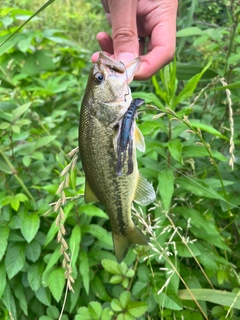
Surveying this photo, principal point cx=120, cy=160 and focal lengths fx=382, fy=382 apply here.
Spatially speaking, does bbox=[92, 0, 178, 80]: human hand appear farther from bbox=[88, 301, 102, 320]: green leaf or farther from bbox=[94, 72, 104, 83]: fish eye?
bbox=[88, 301, 102, 320]: green leaf

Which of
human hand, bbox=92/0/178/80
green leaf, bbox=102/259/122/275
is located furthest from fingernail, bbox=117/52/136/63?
green leaf, bbox=102/259/122/275

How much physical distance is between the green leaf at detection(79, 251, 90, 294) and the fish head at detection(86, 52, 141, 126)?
0.82 meters

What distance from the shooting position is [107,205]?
1.30 m

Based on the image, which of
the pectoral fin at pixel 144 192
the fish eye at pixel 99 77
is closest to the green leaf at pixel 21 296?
the pectoral fin at pixel 144 192

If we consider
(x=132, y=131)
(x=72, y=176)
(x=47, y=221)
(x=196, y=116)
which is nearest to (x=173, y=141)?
(x=72, y=176)

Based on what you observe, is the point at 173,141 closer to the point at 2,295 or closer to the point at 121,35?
the point at 121,35

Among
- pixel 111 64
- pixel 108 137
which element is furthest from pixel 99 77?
pixel 108 137

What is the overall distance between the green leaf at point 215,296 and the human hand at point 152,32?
3.29ft

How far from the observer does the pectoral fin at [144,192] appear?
128 cm

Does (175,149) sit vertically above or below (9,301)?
above

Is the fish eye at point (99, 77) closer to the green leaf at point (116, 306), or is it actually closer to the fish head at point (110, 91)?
the fish head at point (110, 91)

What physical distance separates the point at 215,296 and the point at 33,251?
865 millimetres

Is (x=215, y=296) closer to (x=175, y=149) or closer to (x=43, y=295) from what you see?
(x=175, y=149)

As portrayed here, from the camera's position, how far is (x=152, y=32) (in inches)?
63.7
